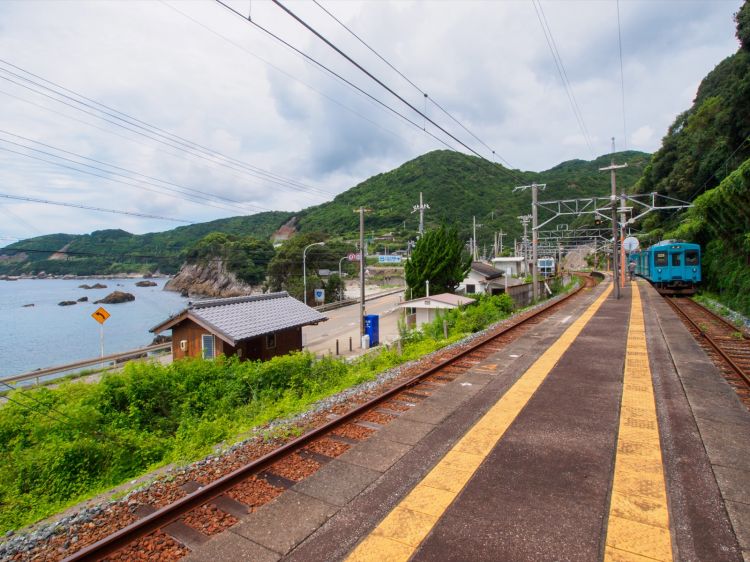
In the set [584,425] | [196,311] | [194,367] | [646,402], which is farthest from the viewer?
[196,311]

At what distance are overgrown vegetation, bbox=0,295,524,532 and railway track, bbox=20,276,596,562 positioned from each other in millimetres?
936

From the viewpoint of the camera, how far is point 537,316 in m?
16.6

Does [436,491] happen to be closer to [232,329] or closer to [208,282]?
[232,329]

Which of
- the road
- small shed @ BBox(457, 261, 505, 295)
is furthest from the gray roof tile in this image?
small shed @ BBox(457, 261, 505, 295)

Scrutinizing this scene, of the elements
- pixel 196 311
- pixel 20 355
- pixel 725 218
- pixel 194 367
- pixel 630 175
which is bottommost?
pixel 20 355

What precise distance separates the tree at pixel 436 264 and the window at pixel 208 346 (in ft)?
63.2

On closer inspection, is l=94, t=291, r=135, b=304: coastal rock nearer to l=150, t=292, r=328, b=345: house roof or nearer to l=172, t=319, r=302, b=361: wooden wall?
l=150, t=292, r=328, b=345: house roof

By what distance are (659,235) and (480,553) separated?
5774cm

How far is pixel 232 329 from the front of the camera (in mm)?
15570

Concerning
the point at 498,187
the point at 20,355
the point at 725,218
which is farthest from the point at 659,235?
the point at 498,187

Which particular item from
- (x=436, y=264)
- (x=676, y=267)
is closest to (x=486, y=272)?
(x=436, y=264)

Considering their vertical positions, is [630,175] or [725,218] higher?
[630,175]

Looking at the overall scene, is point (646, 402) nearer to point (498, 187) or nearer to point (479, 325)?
point (479, 325)

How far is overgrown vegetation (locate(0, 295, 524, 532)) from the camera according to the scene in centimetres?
614
